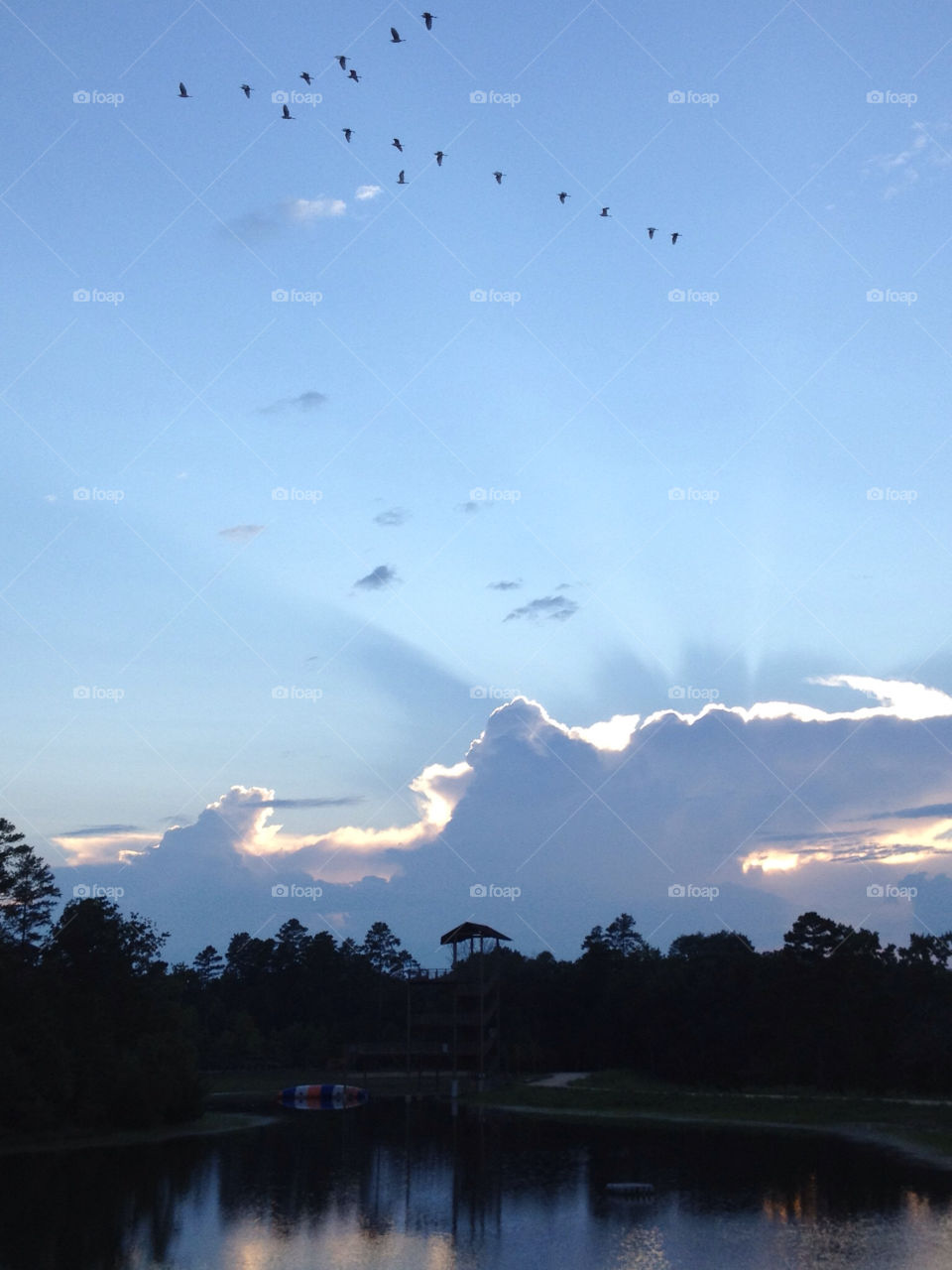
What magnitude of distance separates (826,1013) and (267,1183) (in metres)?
45.4

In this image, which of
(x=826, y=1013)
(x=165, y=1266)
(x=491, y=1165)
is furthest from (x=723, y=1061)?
(x=165, y=1266)

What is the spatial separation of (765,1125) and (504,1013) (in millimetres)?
46213

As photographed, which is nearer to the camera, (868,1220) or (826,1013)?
(868,1220)

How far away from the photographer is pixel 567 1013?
96.7m

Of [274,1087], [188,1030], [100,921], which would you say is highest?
[100,921]

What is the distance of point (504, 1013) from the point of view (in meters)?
99.9

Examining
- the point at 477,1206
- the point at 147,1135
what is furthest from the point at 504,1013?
the point at 477,1206

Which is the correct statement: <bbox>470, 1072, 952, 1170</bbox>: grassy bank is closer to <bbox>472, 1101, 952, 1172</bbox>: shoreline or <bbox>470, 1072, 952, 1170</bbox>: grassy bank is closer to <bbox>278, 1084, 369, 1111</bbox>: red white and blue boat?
<bbox>472, 1101, 952, 1172</bbox>: shoreline

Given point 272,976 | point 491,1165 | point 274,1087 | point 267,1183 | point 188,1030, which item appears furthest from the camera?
point 272,976

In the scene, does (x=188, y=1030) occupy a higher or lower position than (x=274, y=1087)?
higher

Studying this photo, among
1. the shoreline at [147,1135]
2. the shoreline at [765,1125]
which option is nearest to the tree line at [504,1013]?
the shoreline at [147,1135]

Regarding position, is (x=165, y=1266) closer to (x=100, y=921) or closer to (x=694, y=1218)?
(x=694, y=1218)

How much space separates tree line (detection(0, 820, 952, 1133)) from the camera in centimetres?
5291

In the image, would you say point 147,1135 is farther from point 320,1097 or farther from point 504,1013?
point 504,1013
